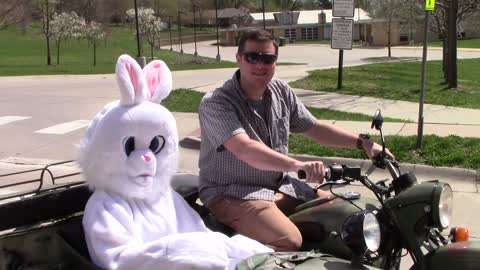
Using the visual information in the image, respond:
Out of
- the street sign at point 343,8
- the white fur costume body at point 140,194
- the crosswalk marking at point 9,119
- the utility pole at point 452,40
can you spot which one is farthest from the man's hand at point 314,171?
the utility pole at point 452,40

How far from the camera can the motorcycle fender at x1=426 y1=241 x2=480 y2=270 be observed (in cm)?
254

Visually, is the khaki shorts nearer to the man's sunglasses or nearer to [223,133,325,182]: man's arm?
[223,133,325,182]: man's arm

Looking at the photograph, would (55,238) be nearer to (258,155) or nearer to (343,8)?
(258,155)

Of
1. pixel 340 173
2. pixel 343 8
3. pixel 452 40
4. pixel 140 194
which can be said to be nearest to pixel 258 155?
pixel 340 173

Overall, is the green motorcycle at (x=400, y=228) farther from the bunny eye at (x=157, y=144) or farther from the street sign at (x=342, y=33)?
the street sign at (x=342, y=33)

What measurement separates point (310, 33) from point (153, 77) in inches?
3219

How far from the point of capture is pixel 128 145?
290 centimetres

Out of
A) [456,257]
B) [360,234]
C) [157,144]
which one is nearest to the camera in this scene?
[360,234]

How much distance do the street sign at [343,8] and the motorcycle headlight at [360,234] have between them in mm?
12273

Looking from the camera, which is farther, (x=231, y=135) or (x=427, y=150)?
(x=427, y=150)

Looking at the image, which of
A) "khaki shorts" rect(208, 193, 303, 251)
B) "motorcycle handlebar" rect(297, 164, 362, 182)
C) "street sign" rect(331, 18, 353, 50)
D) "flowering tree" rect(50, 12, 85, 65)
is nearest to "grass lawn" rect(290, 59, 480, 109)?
"street sign" rect(331, 18, 353, 50)

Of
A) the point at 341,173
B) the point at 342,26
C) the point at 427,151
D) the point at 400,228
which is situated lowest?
the point at 427,151

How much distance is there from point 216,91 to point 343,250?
1.11 meters

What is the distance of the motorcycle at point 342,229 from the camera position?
2.47 meters
